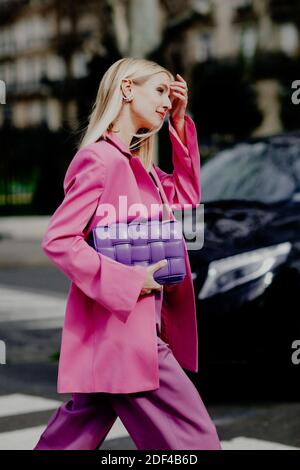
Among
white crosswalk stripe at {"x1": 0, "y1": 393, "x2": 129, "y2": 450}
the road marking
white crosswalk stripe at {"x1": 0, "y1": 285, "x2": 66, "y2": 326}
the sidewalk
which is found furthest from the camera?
the sidewalk

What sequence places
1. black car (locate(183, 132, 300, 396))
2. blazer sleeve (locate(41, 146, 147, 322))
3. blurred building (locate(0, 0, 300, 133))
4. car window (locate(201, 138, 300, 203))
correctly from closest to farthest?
blazer sleeve (locate(41, 146, 147, 322)) < black car (locate(183, 132, 300, 396)) < car window (locate(201, 138, 300, 203)) < blurred building (locate(0, 0, 300, 133))

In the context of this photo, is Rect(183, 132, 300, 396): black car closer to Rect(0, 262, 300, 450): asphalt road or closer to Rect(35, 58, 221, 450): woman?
Rect(0, 262, 300, 450): asphalt road

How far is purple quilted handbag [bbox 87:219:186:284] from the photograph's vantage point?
3.32 metres

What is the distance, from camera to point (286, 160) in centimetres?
730

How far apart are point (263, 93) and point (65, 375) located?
51900mm

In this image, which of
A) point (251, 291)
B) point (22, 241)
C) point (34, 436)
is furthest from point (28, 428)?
point (22, 241)

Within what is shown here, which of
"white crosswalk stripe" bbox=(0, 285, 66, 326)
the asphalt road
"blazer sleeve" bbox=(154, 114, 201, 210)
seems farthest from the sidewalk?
"blazer sleeve" bbox=(154, 114, 201, 210)

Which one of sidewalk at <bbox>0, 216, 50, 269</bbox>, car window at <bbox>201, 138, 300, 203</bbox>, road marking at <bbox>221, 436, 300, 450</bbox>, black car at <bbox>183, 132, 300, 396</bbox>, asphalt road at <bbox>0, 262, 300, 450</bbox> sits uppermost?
car window at <bbox>201, 138, 300, 203</bbox>

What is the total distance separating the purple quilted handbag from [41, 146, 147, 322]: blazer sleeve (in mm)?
48

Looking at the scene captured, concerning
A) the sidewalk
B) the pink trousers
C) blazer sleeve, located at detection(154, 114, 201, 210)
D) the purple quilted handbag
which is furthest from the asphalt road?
the sidewalk

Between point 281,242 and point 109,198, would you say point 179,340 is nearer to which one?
point 109,198

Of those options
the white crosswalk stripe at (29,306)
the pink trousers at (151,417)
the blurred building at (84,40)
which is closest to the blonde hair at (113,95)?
the pink trousers at (151,417)

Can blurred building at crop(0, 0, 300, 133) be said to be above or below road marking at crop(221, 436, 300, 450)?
below

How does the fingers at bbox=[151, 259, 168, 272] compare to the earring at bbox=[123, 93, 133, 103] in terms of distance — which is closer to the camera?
the fingers at bbox=[151, 259, 168, 272]
